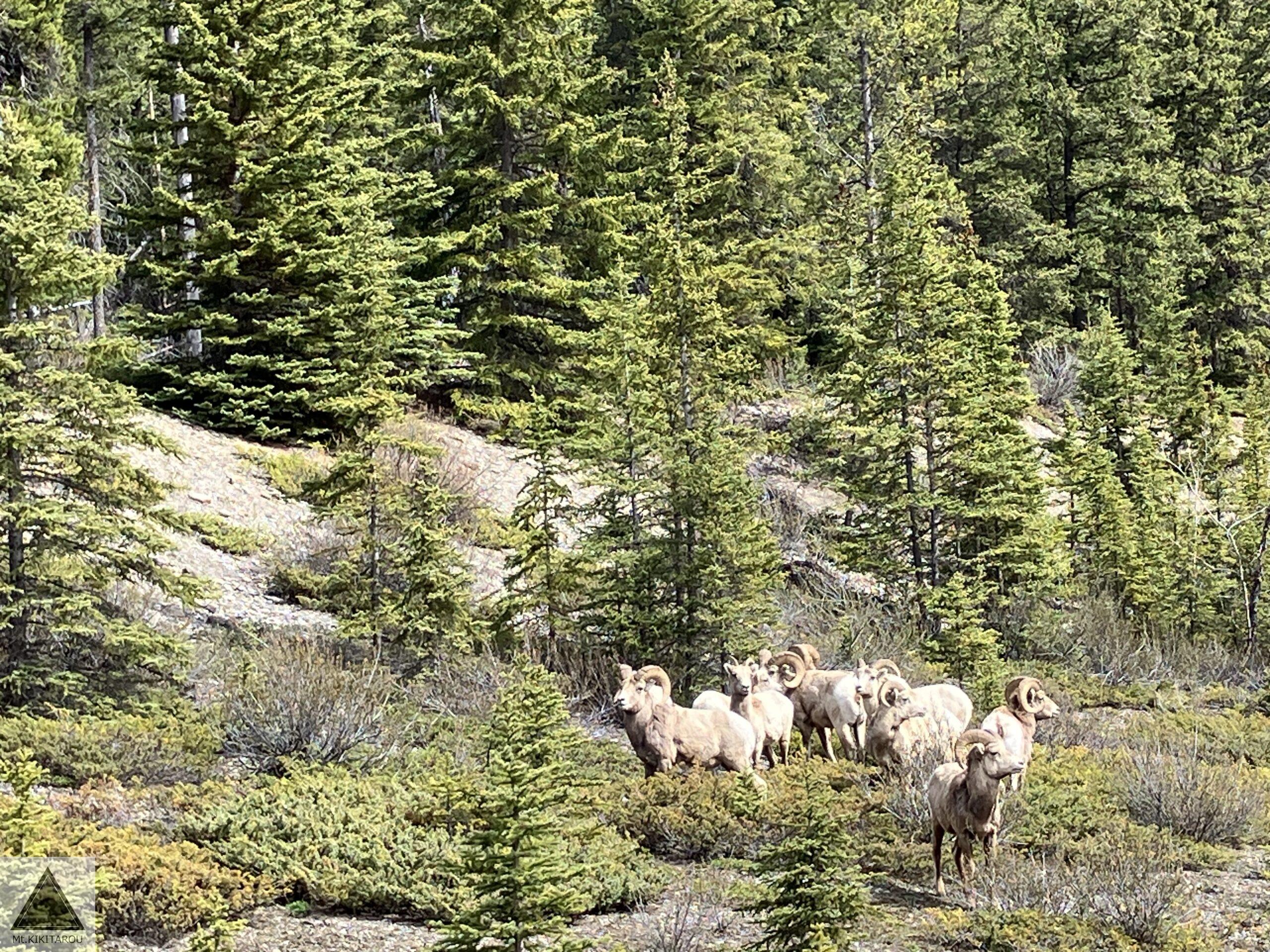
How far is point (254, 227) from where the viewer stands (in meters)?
21.1

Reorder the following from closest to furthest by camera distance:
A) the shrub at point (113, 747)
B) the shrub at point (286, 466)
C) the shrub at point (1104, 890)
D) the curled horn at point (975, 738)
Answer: the shrub at point (1104, 890) → the curled horn at point (975, 738) → the shrub at point (113, 747) → the shrub at point (286, 466)

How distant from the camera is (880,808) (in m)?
9.96

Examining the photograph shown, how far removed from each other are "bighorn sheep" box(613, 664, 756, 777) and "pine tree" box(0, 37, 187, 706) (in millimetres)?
4134

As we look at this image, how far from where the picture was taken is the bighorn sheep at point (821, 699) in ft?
37.3

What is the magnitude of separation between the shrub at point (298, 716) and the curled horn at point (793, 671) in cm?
348

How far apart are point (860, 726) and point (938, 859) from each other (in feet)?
9.91

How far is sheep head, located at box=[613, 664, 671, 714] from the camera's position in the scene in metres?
10.2

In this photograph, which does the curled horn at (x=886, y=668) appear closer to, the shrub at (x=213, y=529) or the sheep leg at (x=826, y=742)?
the sheep leg at (x=826, y=742)

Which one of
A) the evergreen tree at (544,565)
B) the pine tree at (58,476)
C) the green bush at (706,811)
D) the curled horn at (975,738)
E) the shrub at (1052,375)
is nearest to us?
the curled horn at (975,738)

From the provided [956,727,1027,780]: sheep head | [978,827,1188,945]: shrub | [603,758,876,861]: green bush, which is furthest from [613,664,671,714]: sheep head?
[978,827,1188,945]: shrub

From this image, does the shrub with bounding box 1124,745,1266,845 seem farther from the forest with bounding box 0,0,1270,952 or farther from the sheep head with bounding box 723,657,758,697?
the sheep head with bounding box 723,657,758,697

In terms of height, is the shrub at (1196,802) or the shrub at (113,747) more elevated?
the shrub at (113,747)

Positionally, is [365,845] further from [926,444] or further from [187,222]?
[187,222]

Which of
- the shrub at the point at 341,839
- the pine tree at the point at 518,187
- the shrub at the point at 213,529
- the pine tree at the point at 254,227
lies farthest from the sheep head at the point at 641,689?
the pine tree at the point at 518,187
